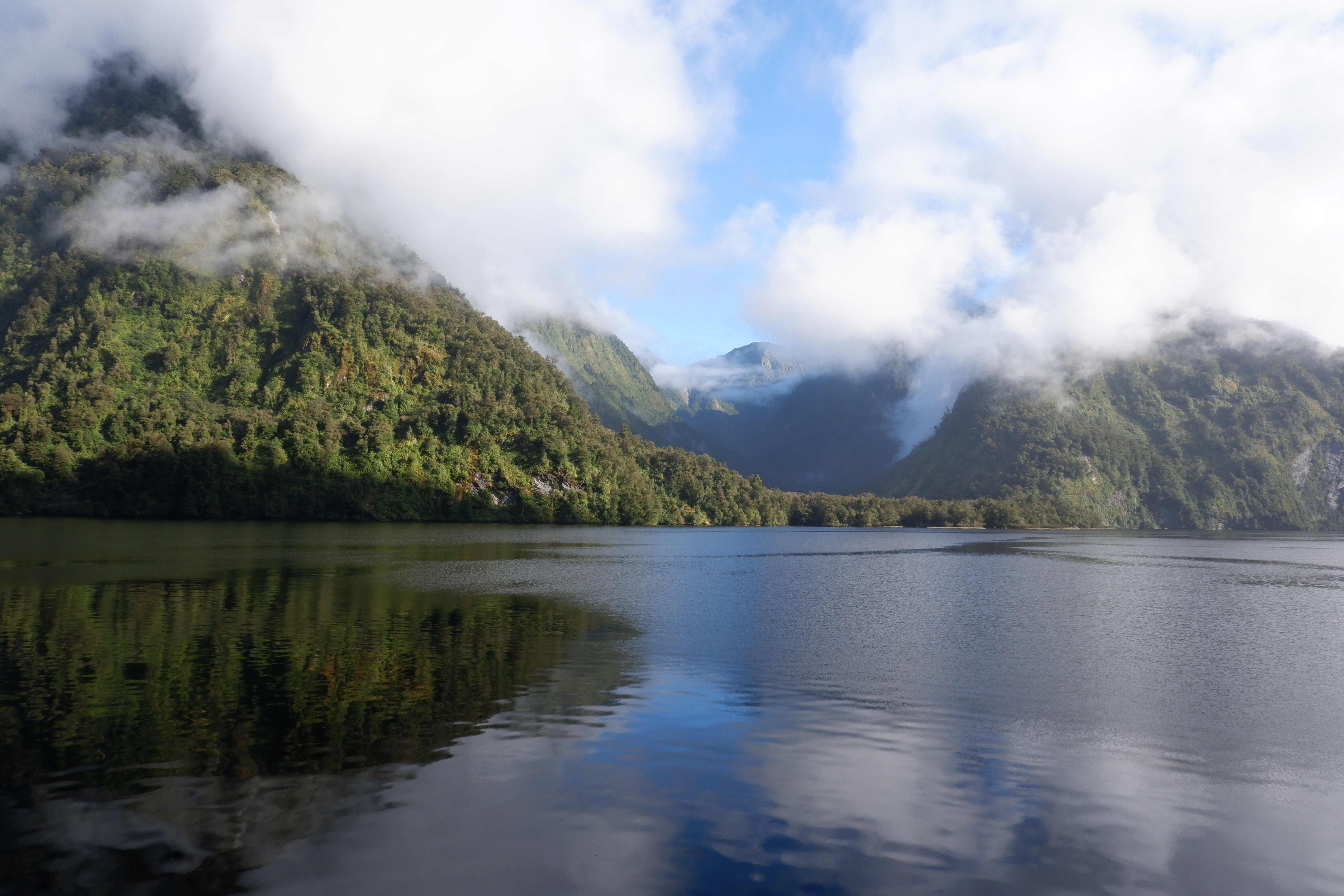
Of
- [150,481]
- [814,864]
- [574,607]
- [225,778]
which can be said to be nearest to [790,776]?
[814,864]

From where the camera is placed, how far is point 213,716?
19984mm

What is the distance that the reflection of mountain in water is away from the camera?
1290cm

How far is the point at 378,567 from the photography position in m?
65.8

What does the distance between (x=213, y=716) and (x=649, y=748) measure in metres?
11.2

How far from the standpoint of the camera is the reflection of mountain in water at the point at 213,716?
12898mm

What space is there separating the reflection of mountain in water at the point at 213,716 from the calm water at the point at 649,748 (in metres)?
0.09

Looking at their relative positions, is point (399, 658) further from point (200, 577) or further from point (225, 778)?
point (200, 577)

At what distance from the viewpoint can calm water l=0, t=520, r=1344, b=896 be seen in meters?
12.9

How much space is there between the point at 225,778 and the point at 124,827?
243 cm

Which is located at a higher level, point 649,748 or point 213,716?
point 213,716

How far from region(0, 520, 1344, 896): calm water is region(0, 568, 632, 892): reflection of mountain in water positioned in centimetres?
9

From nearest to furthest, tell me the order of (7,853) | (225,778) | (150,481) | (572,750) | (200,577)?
1. (7,853)
2. (225,778)
3. (572,750)
4. (200,577)
5. (150,481)

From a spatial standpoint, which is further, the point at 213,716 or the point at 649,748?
the point at 213,716

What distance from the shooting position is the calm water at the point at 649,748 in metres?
12.9
